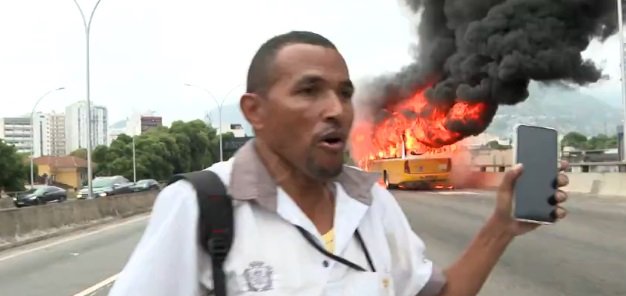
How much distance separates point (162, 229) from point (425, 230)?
1370cm

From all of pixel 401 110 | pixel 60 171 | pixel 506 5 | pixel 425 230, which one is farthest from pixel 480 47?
pixel 60 171

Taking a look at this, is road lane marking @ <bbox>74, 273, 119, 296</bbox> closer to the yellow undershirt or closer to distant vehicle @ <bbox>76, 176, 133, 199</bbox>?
the yellow undershirt

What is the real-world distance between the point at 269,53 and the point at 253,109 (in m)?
0.14

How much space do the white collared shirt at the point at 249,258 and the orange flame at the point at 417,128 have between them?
108 feet

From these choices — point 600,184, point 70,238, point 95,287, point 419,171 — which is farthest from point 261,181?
point 419,171

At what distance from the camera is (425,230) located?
15.0 metres

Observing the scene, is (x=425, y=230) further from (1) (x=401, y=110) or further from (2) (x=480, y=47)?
(1) (x=401, y=110)

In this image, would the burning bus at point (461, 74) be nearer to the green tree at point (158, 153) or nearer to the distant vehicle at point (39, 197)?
the distant vehicle at point (39, 197)

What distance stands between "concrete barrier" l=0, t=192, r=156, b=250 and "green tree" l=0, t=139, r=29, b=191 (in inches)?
1387

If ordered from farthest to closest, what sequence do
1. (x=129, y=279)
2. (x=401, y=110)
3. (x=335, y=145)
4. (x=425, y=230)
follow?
(x=401, y=110), (x=425, y=230), (x=335, y=145), (x=129, y=279)

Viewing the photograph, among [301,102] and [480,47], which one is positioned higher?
[480,47]

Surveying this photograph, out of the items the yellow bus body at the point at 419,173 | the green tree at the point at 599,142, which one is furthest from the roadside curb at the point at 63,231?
the green tree at the point at 599,142

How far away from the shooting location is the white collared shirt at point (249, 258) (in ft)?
5.40

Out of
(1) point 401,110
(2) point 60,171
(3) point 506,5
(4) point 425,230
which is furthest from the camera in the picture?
(2) point 60,171
